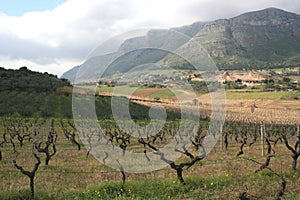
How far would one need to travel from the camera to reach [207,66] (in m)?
20.3

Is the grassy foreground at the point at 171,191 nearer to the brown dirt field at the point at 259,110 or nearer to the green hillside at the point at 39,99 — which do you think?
the brown dirt field at the point at 259,110

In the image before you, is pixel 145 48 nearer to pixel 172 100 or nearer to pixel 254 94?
pixel 172 100

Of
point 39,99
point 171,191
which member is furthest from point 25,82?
point 171,191

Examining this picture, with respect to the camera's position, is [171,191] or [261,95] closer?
[171,191]

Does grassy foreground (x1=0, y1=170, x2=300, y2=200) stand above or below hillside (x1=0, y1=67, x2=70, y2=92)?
below

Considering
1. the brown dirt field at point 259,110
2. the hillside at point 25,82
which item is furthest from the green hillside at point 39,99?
the brown dirt field at point 259,110

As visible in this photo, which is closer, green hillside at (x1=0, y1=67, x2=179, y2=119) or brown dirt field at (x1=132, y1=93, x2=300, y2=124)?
green hillside at (x1=0, y1=67, x2=179, y2=119)

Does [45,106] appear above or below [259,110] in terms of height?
above

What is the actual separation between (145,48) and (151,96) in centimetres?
4590

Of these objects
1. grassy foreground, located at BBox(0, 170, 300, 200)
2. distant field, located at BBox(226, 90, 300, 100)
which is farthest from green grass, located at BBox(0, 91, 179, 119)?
grassy foreground, located at BBox(0, 170, 300, 200)

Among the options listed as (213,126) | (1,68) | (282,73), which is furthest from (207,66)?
(282,73)

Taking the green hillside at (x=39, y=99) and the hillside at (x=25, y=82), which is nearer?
the green hillside at (x=39, y=99)

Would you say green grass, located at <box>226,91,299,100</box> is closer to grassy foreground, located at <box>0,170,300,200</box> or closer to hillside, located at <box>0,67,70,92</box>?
hillside, located at <box>0,67,70,92</box>

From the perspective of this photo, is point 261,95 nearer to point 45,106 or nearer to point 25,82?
point 45,106
